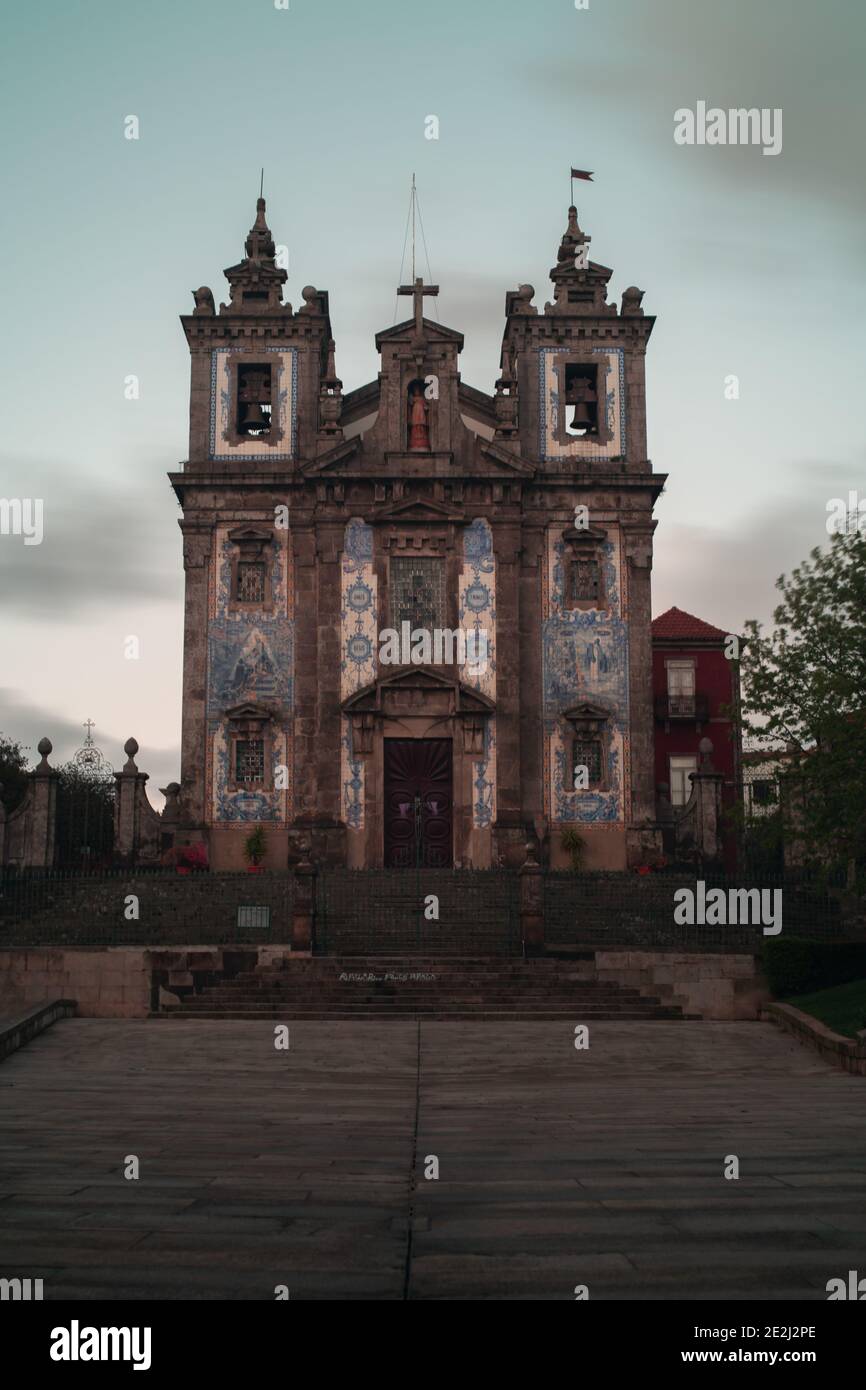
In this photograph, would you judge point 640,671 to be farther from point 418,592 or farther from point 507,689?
point 418,592

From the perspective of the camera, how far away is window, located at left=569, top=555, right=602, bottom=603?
3428 centimetres

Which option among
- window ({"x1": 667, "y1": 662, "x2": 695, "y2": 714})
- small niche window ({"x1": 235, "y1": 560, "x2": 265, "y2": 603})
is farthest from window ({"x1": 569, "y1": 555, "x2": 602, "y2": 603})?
window ({"x1": 667, "y1": 662, "x2": 695, "y2": 714})

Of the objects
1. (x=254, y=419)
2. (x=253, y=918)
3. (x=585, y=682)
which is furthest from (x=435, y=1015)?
(x=254, y=419)

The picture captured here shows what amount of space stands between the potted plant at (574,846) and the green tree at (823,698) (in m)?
9.12

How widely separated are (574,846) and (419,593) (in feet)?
23.6

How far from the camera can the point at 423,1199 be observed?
25.7 ft

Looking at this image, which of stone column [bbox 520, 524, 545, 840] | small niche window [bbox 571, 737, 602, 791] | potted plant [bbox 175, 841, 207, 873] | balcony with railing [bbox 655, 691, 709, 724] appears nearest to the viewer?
potted plant [bbox 175, 841, 207, 873]

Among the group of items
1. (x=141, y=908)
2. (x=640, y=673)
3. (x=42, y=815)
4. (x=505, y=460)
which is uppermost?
(x=505, y=460)

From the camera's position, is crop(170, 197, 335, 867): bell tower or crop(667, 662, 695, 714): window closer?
crop(170, 197, 335, 867): bell tower

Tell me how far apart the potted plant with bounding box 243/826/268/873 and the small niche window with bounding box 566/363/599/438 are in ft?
A: 42.5

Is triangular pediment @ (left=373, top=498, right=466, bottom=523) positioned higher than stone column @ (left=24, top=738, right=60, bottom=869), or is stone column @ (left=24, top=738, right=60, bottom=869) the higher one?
triangular pediment @ (left=373, top=498, right=466, bottom=523)

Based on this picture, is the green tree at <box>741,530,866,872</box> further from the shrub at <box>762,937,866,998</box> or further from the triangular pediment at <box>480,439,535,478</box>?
the triangular pediment at <box>480,439,535,478</box>

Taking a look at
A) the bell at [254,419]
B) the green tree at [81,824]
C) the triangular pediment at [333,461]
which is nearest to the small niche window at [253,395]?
the bell at [254,419]

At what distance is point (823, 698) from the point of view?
22031 mm
